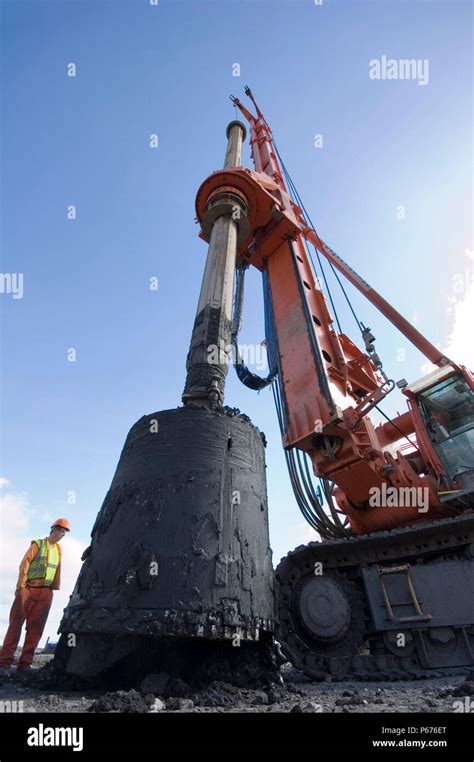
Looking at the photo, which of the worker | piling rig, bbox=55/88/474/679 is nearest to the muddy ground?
piling rig, bbox=55/88/474/679

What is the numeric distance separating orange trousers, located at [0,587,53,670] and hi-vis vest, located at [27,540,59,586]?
0.15 m

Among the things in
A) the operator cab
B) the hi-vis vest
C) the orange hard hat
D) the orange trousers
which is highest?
the operator cab

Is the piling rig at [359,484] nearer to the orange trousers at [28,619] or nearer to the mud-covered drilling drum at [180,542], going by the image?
the mud-covered drilling drum at [180,542]

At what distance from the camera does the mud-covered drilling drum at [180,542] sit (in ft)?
8.88

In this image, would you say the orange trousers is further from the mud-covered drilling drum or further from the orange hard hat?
the mud-covered drilling drum

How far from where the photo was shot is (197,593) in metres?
2.77

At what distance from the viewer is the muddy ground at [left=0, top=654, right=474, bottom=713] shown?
2279 millimetres

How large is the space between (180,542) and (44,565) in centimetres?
353

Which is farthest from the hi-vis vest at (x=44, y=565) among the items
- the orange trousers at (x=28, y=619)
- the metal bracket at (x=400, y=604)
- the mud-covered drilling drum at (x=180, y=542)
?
the metal bracket at (x=400, y=604)

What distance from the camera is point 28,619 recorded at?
519 centimetres

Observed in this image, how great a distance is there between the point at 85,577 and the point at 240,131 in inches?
396
